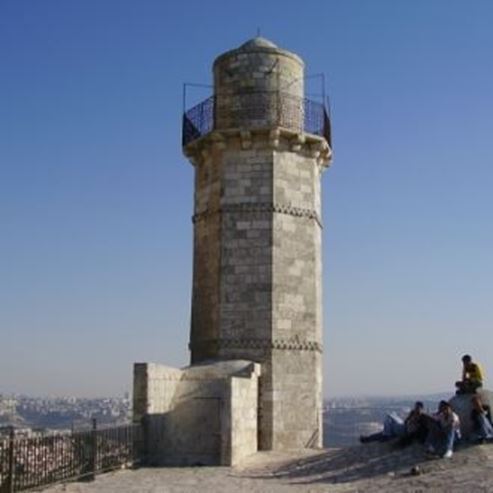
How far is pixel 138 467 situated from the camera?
16.8m

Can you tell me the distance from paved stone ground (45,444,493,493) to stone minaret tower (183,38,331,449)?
11.2 ft

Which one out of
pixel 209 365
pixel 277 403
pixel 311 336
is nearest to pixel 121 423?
pixel 209 365

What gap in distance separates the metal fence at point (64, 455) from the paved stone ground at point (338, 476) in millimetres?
305

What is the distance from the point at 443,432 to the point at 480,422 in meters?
0.77

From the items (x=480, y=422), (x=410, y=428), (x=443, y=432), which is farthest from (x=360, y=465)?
(x=480, y=422)

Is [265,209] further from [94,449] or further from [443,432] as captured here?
[443,432]

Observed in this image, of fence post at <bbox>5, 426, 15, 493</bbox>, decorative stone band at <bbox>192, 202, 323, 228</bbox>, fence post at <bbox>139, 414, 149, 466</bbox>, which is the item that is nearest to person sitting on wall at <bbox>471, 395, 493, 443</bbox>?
fence post at <bbox>139, 414, 149, 466</bbox>

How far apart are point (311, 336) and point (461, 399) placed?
18.9 feet

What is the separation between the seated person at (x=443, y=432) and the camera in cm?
1421

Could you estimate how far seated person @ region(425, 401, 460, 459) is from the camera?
14.2 meters

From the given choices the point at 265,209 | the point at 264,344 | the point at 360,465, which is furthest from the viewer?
the point at 265,209

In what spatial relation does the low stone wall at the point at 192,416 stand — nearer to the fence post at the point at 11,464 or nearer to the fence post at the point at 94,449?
the fence post at the point at 94,449

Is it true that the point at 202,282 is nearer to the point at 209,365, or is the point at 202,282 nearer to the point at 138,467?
the point at 209,365

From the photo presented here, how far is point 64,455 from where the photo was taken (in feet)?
46.7
